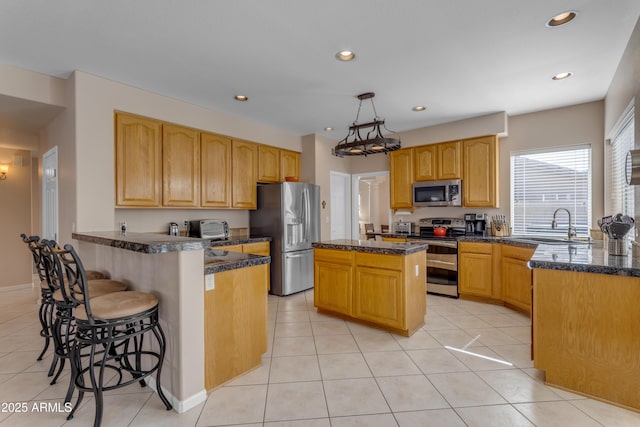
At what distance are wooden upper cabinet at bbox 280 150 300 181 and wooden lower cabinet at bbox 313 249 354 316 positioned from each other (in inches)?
84.4

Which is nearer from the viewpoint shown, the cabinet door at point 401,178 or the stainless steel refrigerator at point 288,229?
the stainless steel refrigerator at point 288,229

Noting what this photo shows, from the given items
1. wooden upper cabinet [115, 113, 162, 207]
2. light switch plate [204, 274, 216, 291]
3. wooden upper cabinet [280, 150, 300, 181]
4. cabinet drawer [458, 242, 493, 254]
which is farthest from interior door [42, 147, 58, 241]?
cabinet drawer [458, 242, 493, 254]

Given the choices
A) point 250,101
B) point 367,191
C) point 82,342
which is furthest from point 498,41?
point 367,191

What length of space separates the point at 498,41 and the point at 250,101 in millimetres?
2731

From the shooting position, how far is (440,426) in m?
1.75

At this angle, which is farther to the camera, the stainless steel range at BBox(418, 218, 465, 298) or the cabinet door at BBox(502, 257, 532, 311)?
the stainless steel range at BBox(418, 218, 465, 298)

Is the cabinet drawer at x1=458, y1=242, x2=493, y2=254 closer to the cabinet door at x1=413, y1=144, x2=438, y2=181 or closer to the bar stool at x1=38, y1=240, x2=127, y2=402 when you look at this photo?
the cabinet door at x1=413, y1=144, x2=438, y2=181

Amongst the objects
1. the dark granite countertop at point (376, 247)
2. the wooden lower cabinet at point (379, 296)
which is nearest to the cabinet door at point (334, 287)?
the wooden lower cabinet at point (379, 296)

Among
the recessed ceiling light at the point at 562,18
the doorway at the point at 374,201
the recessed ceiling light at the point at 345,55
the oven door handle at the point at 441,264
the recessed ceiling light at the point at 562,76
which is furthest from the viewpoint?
the doorway at the point at 374,201

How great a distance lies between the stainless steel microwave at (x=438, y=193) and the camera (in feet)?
15.5

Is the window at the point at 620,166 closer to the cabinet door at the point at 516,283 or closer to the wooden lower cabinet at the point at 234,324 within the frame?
the cabinet door at the point at 516,283

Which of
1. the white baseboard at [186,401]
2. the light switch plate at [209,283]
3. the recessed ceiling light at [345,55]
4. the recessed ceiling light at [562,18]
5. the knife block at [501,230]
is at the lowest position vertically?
the white baseboard at [186,401]

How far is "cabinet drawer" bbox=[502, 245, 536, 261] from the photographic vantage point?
3519 mm

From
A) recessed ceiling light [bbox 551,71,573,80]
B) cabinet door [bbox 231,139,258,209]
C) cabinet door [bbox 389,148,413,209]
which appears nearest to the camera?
recessed ceiling light [bbox 551,71,573,80]
